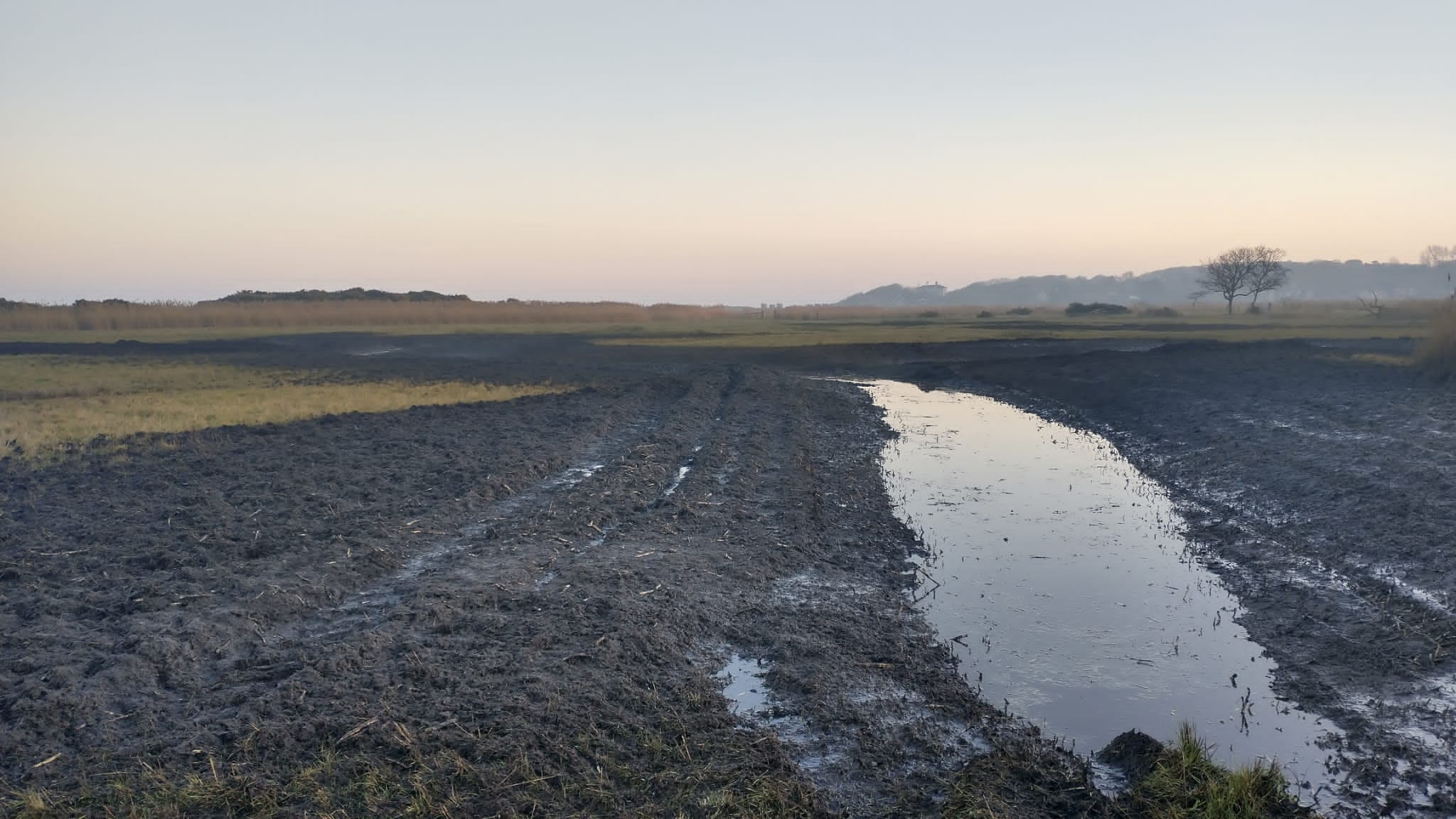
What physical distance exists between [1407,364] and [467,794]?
33036 mm

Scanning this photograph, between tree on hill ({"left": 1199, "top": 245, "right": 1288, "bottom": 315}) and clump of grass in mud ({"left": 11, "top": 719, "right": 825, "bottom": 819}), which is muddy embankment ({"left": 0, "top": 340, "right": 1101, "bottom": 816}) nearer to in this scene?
clump of grass in mud ({"left": 11, "top": 719, "right": 825, "bottom": 819})

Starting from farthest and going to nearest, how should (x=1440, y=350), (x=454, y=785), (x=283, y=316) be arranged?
(x=283, y=316), (x=1440, y=350), (x=454, y=785)

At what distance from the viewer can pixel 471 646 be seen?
764cm

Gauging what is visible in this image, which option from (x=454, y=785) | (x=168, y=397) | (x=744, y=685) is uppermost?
(x=168, y=397)

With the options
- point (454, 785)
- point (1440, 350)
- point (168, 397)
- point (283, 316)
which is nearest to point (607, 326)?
point (283, 316)

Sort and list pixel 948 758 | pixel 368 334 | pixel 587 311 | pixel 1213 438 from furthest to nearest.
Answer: pixel 587 311 → pixel 368 334 → pixel 1213 438 → pixel 948 758

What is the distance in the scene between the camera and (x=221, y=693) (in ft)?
21.9

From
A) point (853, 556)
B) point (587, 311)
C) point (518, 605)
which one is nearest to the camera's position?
point (518, 605)

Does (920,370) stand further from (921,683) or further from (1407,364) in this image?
(921,683)

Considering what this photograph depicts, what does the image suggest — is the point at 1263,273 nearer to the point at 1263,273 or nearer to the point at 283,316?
the point at 1263,273

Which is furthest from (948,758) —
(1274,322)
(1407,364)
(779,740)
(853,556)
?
(1274,322)

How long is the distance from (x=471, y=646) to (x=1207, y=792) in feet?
18.0

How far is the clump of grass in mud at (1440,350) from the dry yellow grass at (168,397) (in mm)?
25508

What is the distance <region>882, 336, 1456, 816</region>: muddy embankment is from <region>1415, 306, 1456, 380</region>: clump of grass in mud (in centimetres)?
61
